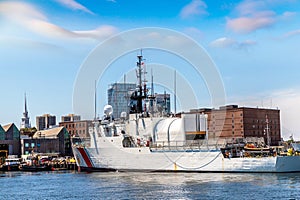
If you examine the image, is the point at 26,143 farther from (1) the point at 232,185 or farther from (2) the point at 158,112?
(1) the point at 232,185

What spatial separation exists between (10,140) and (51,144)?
733 centimetres

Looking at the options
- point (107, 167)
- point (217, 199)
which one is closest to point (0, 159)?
point (107, 167)

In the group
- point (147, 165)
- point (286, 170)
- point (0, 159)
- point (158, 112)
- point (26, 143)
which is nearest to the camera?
point (286, 170)

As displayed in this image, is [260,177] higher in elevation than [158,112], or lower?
lower

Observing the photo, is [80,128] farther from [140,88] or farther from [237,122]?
[140,88]

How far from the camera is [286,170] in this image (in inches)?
1524

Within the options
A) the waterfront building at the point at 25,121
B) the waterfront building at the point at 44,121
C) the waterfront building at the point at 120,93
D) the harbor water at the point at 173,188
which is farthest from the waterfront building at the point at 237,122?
the waterfront building at the point at 25,121

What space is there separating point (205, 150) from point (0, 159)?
40.5m

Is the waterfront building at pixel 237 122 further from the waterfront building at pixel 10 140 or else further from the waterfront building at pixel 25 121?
the waterfront building at pixel 25 121

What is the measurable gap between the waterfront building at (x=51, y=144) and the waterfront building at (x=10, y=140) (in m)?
1.73

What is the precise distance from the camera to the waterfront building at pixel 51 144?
82.0 m

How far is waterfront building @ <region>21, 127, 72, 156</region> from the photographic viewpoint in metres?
82.0

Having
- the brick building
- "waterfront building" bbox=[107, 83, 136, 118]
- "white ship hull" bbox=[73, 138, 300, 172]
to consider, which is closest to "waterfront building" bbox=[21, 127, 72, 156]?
"waterfront building" bbox=[107, 83, 136, 118]

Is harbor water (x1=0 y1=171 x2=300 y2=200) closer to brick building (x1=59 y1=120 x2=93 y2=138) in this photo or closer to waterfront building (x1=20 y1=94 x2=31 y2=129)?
brick building (x1=59 y1=120 x2=93 y2=138)
